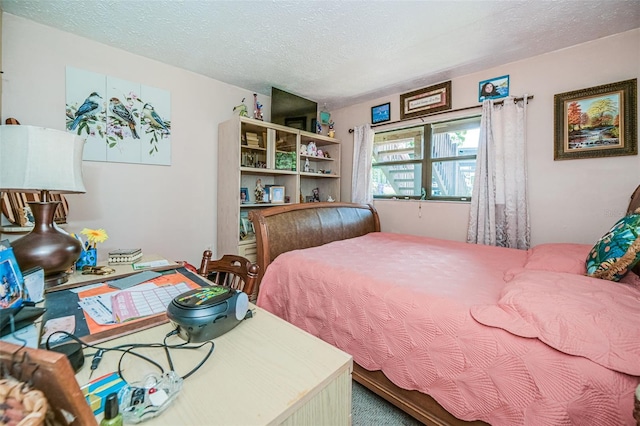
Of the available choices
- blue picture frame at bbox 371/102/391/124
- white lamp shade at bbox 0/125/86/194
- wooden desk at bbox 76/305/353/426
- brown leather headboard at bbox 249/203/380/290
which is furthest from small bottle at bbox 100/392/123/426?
blue picture frame at bbox 371/102/391/124

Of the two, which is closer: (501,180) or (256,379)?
(256,379)

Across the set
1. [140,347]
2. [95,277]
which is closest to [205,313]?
[140,347]

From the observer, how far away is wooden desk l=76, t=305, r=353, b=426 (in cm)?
49

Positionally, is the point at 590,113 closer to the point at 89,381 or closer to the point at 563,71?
the point at 563,71

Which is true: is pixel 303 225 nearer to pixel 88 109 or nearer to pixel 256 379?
pixel 256 379

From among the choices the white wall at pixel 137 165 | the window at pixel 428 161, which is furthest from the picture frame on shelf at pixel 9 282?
the window at pixel 428 161

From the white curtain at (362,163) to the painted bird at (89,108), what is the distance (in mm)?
2708

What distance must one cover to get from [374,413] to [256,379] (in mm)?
1118

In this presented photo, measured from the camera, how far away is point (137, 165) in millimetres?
2385

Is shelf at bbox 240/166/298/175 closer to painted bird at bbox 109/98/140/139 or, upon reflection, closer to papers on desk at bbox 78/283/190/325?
painted bird at bbox 109/98/140/139

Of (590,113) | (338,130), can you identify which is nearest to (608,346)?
(590,113)

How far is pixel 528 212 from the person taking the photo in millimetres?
2402

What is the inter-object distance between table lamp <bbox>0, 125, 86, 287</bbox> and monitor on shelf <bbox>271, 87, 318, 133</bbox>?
7.05 feet

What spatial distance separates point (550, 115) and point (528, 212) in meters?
0.87
